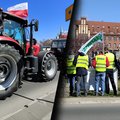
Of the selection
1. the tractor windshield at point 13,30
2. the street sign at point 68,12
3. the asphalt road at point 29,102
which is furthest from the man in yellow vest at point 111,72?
the street sign at point 68,12

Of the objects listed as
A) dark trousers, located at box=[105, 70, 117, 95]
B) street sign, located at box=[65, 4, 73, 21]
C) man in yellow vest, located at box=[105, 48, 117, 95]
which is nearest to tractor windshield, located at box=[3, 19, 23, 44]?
man in yellow vest, located at box=[105, 48, 117, 95]

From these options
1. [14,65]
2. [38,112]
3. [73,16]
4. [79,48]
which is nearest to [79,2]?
[73,16]

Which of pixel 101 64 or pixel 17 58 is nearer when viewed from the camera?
pixel 17 58

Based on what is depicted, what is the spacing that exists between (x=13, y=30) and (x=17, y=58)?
3.57 feet

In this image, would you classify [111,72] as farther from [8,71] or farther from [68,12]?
[68,12]

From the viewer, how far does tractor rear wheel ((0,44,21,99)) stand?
16.3 feet

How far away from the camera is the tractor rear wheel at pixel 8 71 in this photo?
4.96m

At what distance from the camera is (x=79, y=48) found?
3.49 feet

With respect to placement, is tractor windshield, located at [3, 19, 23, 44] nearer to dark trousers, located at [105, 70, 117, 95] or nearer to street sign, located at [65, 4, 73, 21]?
dark trousers, located at [105, 70, 117, 95]

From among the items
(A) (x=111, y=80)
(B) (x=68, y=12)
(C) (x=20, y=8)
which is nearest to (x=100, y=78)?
(A) (x=111, y=80)

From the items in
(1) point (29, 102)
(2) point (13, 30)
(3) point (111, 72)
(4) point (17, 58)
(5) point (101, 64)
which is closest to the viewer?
(1) point (29, 102)

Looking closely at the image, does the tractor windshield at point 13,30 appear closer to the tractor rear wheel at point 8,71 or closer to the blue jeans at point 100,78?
the tractor rear wheel at point 8,71

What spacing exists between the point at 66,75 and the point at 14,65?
4132 millimetres

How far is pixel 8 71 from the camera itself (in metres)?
5.19
